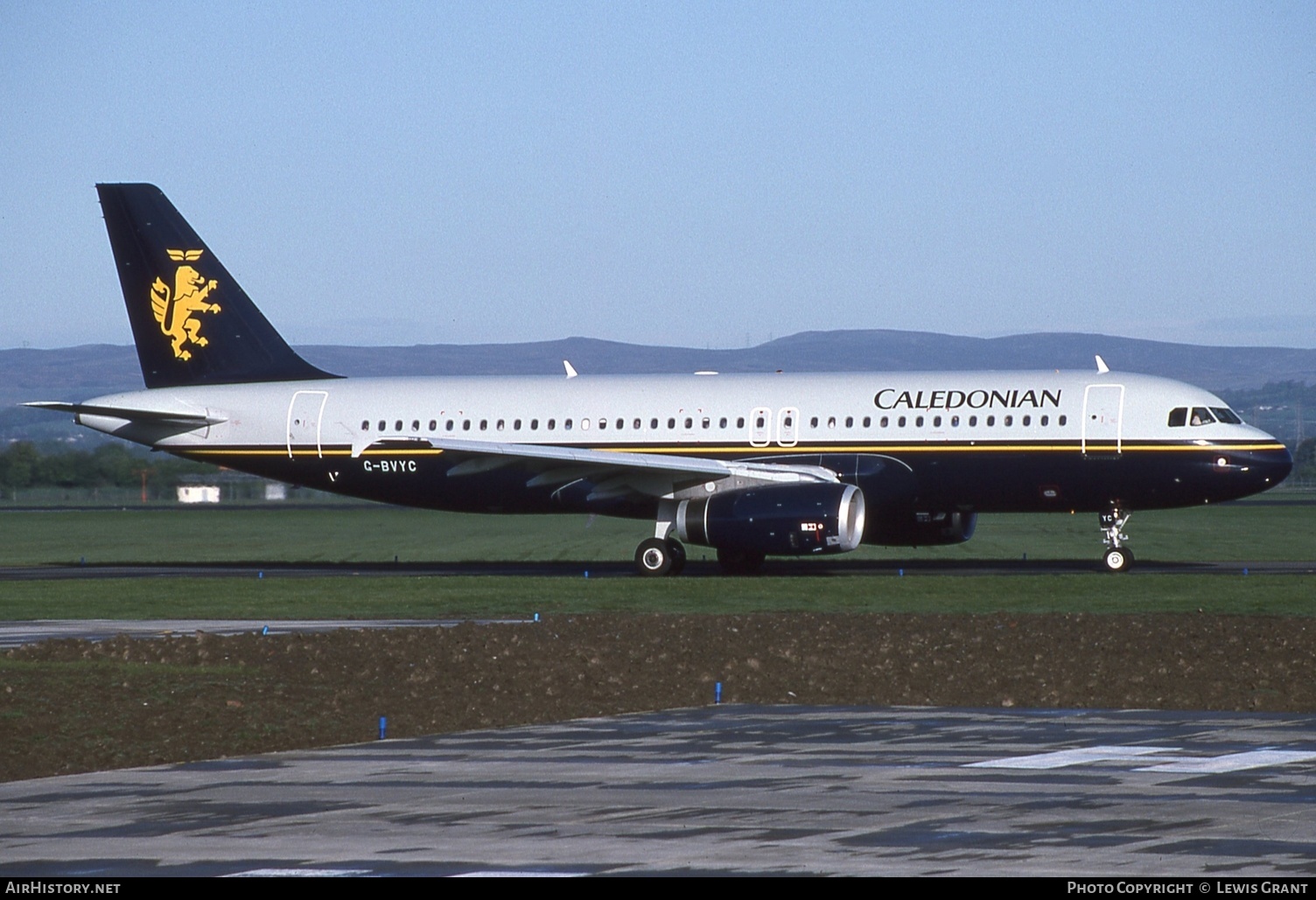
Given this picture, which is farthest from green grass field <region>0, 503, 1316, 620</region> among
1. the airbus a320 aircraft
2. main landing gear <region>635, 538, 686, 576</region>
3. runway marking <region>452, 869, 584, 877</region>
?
runway marking <region>452, 869, 584, 877</region>

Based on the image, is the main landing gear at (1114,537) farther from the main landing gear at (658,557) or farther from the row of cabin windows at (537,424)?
the main landing gear at (658,557)

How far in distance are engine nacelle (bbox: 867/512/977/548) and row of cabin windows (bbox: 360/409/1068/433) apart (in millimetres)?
2182

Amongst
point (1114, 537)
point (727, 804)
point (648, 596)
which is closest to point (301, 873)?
point (727, 804)

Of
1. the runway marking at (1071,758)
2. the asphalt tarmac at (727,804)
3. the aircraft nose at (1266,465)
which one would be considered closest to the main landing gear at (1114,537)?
the aircraft nose at (1266,465)

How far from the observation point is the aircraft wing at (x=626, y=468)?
3500cm

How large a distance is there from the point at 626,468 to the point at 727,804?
2367cm

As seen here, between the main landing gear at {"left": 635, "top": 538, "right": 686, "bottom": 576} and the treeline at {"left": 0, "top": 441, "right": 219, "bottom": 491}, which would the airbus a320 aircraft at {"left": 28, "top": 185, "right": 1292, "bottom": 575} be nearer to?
the main landing gear at {"left": 635, "top": 538, "right": 686, "bottom": 576}

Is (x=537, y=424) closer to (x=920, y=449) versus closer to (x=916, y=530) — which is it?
(x=916, y=530)

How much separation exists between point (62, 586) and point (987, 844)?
26.8m

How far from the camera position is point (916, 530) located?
37.0 meters
